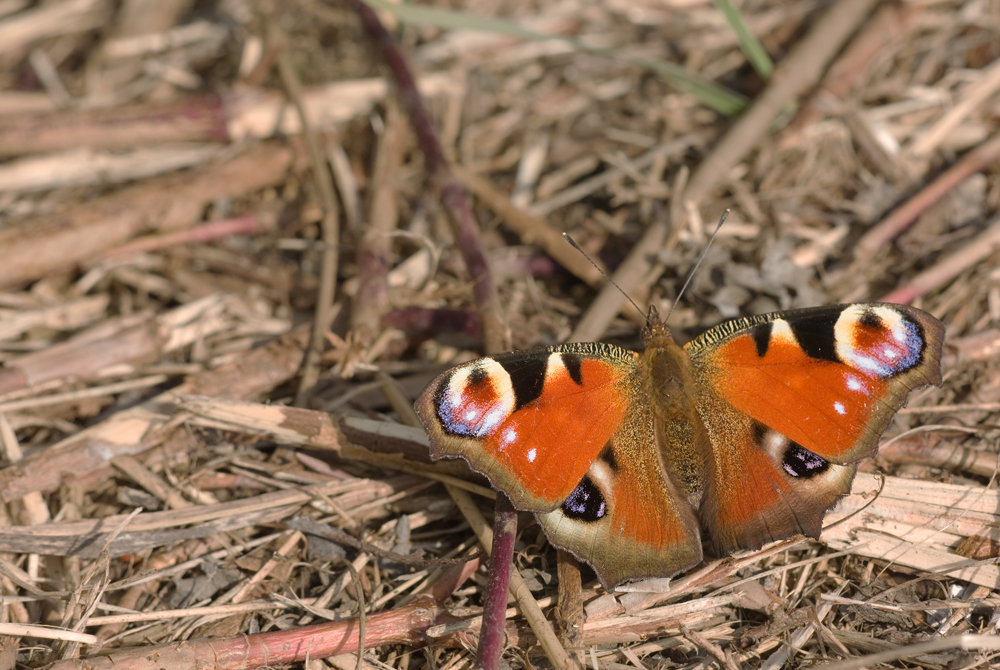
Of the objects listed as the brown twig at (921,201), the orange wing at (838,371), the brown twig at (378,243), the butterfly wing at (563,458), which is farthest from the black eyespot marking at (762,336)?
the brown twig at (378,243)

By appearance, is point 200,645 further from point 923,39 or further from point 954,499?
point 923,39

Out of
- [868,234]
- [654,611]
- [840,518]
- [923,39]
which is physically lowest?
[654,611]

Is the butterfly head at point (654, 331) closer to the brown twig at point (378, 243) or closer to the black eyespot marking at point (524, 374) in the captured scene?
the black eyespot marking at point (524, 374)

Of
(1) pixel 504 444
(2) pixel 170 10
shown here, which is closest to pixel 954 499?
(1) pixel 504 444

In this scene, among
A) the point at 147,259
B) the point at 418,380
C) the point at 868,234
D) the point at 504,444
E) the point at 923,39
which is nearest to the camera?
the point at 504,444

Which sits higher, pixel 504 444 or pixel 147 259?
pixel 504 444

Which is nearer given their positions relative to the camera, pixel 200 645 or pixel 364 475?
pixel 200 645

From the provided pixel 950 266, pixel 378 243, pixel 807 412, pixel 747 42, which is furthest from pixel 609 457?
pixel 747 42
